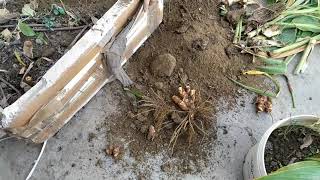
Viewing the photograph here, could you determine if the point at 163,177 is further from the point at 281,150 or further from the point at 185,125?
the point at 281,150

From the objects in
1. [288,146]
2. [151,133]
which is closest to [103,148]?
[151,133]

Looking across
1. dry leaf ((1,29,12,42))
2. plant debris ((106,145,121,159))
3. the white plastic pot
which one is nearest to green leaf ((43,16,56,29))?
dry leaf ((1,29,12,42))

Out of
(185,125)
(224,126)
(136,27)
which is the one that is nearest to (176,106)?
(185,125)

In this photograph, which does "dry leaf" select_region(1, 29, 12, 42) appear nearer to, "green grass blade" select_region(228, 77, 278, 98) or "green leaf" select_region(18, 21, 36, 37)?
"green leaf" select_region(18, 21, 36, 37)

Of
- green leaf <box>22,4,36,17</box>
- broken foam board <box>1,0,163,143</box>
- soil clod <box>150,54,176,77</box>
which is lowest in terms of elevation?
soil clod <box>150,54,176,77</box>

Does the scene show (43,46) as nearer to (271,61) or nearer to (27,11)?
(27,11)
